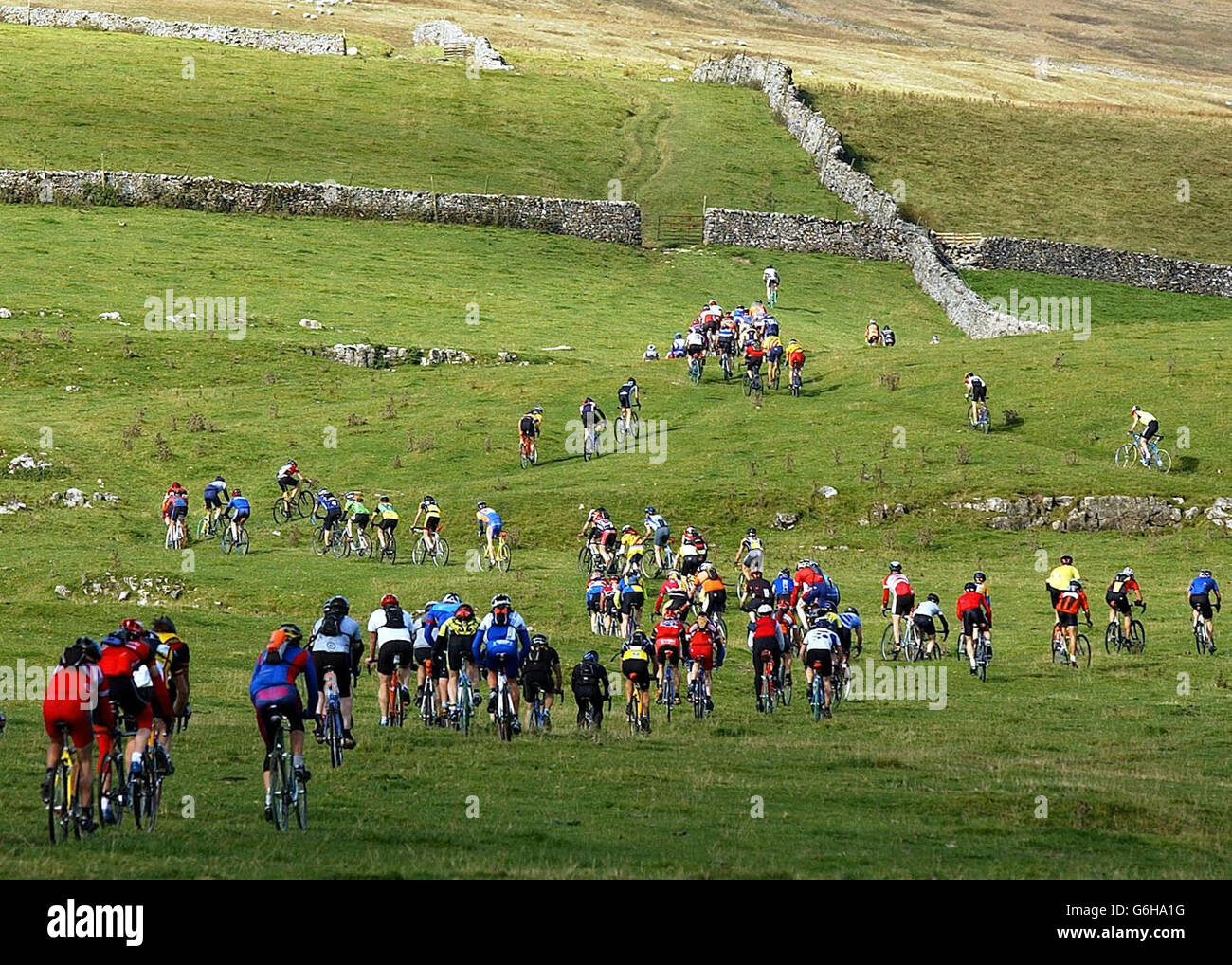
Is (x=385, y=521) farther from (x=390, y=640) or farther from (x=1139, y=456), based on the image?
(x=1139, y=456)

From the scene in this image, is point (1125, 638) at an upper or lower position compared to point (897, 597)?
lower

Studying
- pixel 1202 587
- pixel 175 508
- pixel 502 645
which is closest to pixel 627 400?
pixel 175 508

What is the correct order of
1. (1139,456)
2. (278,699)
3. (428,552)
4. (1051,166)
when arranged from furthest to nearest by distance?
(1051,166)
(1139,456)
(428,552)
(278,699)

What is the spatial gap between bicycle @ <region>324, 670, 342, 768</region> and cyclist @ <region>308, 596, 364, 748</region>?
0.24ft

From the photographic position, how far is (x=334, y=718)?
78.7 ft

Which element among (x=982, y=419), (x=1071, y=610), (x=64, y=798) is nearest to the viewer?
(x=64, y=798)

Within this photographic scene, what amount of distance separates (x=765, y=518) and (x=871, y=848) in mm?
30835

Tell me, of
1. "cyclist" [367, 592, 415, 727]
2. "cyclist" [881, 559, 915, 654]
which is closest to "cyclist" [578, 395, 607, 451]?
"cyclist" [881, 559, 915, 654]

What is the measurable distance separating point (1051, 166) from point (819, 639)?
89.3m

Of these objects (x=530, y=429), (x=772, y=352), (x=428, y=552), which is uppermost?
(x=772, y=352)

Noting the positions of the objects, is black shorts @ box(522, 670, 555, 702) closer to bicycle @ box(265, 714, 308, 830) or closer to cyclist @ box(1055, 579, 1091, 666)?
bicycle @ box(265, 714, 308, 830)

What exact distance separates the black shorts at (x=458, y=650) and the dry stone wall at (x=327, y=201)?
66.6 metres

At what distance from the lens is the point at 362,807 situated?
838 inches

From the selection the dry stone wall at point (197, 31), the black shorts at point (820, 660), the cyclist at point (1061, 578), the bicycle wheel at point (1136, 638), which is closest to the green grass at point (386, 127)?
the dry stone wall at point (197, 31)
